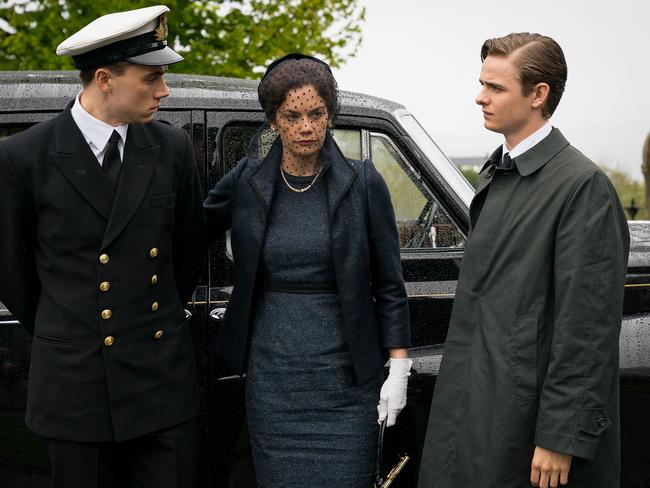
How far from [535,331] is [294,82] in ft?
3.43

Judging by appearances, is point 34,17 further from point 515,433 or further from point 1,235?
point 515,433

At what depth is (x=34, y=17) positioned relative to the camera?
30.9 feet

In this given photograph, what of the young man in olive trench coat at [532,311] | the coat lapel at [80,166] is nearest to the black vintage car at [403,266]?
the coat lapel at [80,166]

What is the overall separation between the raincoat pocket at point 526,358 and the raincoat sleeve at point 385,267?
54cm

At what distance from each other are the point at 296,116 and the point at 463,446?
3.61 feet

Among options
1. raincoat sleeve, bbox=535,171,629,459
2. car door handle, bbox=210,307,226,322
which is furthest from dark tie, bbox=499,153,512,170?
car door handle, bbox=210,307,226,322

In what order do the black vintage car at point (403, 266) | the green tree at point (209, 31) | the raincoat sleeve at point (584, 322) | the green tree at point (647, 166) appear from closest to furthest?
1. the raincoat sleeve at point (584, 322)
2. the black vintage car at point (403, 266)
3. the green tree at point (209, 31)
4. the green tree at point (647, 166)

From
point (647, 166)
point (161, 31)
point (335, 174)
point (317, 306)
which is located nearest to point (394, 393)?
point (317, 306)

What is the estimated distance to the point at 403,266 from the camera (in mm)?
3502

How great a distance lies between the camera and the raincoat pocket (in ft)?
7.73

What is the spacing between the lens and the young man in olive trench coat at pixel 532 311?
2273 mm

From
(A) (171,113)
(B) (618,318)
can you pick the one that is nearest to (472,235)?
(B) (618,318)

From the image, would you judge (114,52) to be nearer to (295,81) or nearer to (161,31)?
(161,31)

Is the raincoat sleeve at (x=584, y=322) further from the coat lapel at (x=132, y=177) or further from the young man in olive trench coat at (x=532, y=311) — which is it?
the coat lapel at (x=132, y=177)
